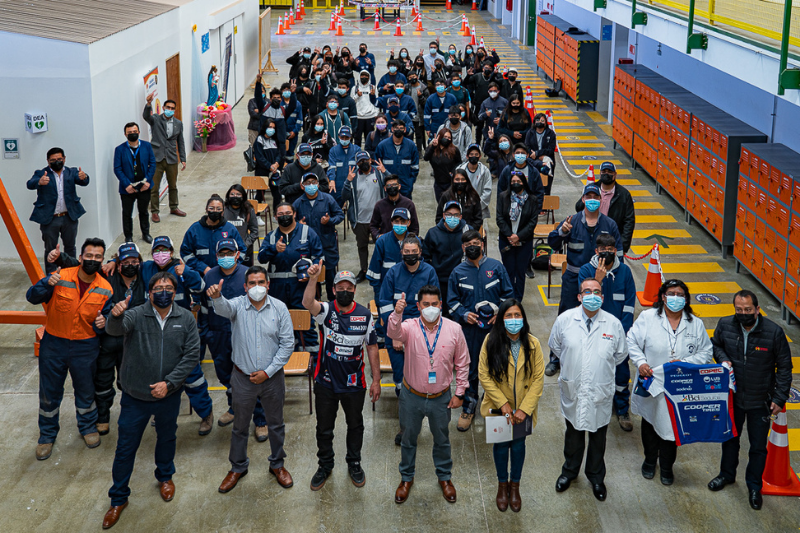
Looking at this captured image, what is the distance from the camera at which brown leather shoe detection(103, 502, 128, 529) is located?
7.29 metres

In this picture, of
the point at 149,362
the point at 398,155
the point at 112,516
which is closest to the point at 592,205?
the point at 398,155

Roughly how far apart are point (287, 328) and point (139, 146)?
7.24m

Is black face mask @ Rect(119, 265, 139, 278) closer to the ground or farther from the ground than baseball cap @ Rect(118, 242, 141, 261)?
closer to the ground

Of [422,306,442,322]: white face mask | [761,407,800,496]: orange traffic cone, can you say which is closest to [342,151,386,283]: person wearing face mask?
[422,306,442,322]: white face mask

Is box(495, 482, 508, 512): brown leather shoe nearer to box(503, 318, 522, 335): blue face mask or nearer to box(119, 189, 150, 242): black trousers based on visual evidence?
box(503, 318, 522, 335): blue face mask

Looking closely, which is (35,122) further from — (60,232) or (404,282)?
(404,282)

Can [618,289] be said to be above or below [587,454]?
above

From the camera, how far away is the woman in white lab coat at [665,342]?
7566 millimetres

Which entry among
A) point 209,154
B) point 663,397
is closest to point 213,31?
point 209,154

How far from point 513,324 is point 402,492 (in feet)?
6.07

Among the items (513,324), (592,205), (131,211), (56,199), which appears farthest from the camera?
(131,211)

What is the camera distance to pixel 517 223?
36.8 ft

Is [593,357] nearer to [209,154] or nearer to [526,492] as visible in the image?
[526,492]

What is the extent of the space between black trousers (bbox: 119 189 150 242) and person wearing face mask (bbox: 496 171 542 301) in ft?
20.0
